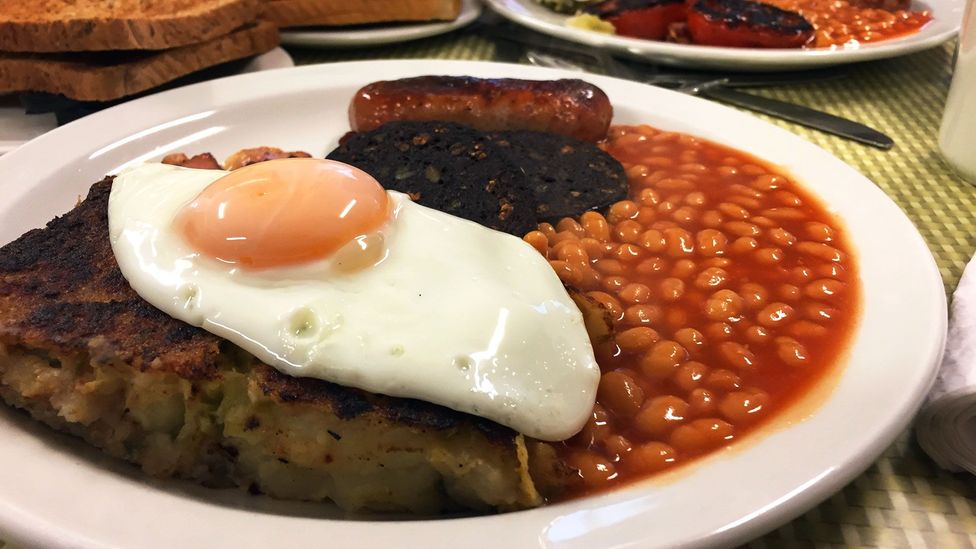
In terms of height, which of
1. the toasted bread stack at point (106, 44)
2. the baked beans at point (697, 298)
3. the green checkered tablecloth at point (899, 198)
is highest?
the toasted bread stack at point (106, 44)

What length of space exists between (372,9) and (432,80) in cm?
140

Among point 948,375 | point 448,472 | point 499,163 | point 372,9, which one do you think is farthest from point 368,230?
point 372,9

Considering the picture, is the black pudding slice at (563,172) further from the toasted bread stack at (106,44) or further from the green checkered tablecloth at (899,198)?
the toasted bread stack at (106,44)

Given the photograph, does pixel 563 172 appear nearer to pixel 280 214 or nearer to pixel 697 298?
pixel 697 298

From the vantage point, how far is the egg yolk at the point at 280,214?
1.51 m

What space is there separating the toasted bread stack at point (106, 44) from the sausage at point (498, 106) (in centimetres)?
95

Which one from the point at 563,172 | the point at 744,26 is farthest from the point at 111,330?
the point at 744,26

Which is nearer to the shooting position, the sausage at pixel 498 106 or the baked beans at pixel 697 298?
the baked beans at pixel 697 298

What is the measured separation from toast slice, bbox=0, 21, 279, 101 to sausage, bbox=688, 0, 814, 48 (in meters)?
2.47

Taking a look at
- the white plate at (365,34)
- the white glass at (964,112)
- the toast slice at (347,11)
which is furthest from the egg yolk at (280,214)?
the toast slice at (347,11)

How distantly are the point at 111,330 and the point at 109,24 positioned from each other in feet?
6.60

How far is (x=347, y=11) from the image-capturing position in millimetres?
3916

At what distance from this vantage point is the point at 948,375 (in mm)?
1506

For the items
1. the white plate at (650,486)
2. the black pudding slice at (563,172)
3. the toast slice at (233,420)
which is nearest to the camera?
the white plate at (650,486)
